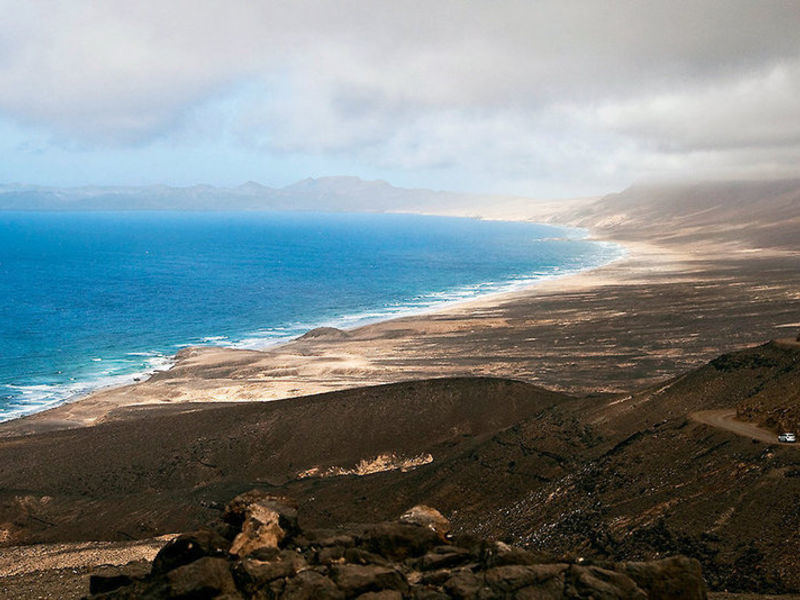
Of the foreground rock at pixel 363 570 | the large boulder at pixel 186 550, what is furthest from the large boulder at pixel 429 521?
the large boulder at pixel 186 550

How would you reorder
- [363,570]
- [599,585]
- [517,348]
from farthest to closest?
[517,348] < [363,570] < [599,585]

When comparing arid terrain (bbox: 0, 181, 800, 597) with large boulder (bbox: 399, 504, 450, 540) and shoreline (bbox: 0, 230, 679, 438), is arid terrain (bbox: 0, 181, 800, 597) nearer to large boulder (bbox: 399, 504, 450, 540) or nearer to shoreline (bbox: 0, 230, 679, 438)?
shoreline (bbox: 0, 230, 679, 438)

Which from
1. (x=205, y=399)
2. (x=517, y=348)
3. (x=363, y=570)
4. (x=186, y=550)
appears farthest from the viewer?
(x=517, y=348)

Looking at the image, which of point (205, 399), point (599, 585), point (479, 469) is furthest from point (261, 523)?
point (205, 399)

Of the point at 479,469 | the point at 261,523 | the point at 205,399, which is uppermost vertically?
the point at 261,523

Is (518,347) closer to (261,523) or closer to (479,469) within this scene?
(479,469)

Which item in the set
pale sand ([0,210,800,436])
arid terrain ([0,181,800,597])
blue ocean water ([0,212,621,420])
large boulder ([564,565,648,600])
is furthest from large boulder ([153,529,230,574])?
blue ocean water ([0,212,621,420])
